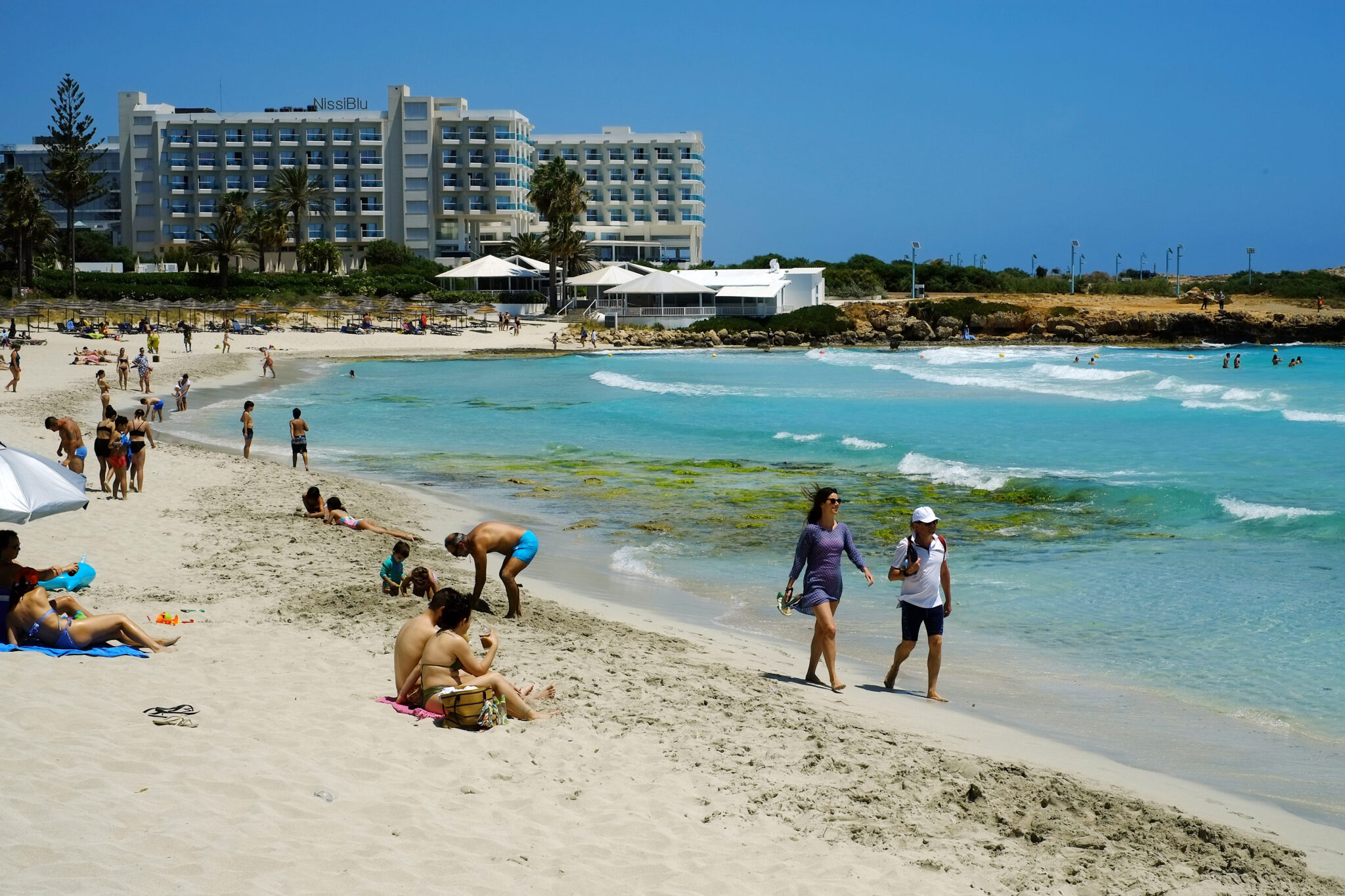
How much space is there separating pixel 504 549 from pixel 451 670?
3.06 meters

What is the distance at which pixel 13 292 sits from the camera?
64.8m

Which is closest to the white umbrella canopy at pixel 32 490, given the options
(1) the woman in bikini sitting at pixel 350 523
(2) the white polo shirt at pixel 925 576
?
(1) the woman in bikini sitting at pixel 350 523

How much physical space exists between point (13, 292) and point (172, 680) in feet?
221

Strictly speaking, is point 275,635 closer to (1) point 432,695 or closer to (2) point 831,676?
(1) point 432,695

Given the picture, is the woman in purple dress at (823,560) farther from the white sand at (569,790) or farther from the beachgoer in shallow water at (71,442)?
the beachgoer in shallow water at (71,442)

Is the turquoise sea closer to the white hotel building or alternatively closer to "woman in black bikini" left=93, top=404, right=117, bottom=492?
"woman in black bikini" left=93, top=404, right=117, bottom=492

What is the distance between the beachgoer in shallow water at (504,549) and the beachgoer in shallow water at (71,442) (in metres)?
8.63

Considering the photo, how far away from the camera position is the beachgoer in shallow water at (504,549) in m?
10.2

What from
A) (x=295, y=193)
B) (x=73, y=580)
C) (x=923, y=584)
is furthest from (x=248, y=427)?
(x=295, y=193)

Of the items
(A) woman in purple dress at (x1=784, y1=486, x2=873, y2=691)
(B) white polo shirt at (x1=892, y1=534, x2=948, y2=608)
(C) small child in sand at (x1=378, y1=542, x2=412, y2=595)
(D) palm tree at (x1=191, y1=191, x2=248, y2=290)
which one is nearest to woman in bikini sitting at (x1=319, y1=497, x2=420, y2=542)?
(C) small child in sand at (x1=378, y1=542, x2=412, y2=595)

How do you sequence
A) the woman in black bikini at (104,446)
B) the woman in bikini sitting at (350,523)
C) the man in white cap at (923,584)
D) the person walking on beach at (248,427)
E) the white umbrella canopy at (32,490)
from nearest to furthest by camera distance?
the man in white cap at (923,584) → the white umbrella canopy at (32,490) → the woman in bikini sitting at (350,523) → the woman in black bikini at (104,446) → the person walking on beach at (248,427)

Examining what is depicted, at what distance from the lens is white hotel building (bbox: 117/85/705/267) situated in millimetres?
94312

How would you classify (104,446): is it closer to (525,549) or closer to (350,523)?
(350,523)

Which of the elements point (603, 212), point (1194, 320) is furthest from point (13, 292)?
point (1194, 320)
